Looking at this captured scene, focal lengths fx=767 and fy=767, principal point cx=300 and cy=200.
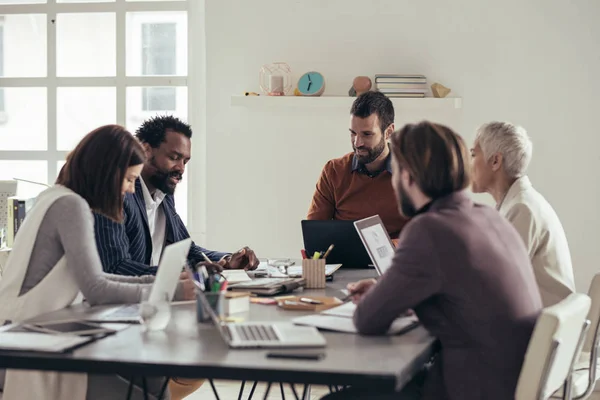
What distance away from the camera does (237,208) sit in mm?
4812

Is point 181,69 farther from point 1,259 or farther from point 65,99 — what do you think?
point 1,259

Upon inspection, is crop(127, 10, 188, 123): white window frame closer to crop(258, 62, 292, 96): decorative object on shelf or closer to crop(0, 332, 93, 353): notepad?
crop(258, 62, 292, 96): decorative object on shelf

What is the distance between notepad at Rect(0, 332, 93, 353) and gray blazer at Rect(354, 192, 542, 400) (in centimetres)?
70

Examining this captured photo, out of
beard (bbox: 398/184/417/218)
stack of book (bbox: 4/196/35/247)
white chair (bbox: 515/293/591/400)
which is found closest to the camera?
white chair (bbox: 515/293/591/400)

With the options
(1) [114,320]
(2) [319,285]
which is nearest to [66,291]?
(1) [114,320]

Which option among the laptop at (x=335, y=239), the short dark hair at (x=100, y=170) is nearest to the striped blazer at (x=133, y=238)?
the short dark hair at (x=100, y=170)

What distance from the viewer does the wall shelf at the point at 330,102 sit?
454cm

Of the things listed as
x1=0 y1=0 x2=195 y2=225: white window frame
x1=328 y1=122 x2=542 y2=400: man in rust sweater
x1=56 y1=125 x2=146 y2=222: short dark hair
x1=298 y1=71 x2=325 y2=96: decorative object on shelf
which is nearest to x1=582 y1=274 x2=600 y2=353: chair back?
x1=328 y1=122 x2=542 y2=400: man in rust sweater

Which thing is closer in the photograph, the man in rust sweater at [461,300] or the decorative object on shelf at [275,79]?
the man in rust sweater at [461,300]

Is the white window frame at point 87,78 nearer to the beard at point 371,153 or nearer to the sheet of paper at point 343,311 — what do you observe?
the beard at point 371,153

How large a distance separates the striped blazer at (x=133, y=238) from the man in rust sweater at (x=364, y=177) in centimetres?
68

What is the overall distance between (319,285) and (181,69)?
8.99 feet

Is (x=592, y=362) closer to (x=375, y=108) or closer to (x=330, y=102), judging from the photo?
(x=375, y=108)

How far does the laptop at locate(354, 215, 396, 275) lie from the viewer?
273 centimetres
